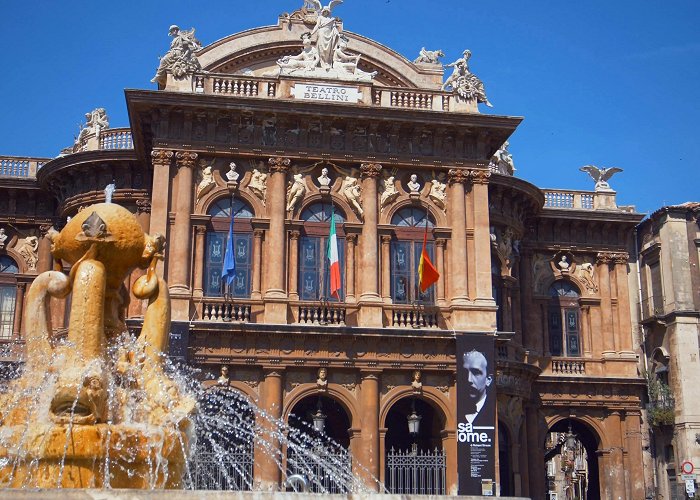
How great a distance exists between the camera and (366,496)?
8.36 meters

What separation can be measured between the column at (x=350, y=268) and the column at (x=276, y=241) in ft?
5.30

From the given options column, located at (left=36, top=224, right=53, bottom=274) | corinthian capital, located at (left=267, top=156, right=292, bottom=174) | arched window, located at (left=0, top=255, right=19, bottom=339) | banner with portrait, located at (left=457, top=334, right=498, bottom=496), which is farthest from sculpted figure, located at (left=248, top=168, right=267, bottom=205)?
arched window, located at (left=0, top=255, right=19, bottom=339)

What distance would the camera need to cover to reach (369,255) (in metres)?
25.2

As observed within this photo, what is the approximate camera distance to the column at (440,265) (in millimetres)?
25547

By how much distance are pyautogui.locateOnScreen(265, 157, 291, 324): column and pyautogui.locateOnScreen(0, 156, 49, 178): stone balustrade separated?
30.2ft

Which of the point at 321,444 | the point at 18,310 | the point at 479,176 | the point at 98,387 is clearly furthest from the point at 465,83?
the point at 98,387

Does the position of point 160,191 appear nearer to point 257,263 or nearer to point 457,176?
point 257,263

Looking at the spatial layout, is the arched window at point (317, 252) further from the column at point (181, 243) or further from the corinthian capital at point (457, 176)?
the corinthian capital at point (457, 176)

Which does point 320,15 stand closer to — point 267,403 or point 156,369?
point 267,403

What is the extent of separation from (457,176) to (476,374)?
537 centimetres

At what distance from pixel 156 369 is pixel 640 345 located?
83.1 ft

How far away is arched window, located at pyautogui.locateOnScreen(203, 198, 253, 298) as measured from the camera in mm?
24984

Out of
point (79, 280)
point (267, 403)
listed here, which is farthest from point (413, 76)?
point (79, 280)

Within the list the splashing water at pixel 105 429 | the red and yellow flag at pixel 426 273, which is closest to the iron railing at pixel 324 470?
the red and yellow flag at pixel 426 273
